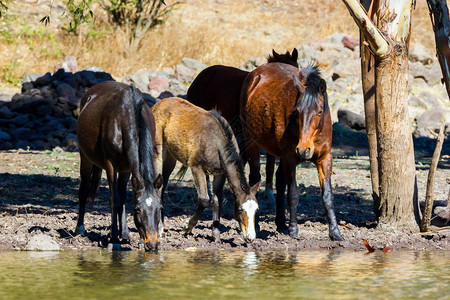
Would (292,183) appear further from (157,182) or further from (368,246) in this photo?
(157,182)

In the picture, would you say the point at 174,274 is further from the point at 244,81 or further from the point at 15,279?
the point at 244,81

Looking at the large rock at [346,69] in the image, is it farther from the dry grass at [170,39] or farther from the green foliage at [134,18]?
the green foliage at [134,18]

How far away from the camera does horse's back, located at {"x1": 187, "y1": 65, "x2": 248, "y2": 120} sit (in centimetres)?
1143

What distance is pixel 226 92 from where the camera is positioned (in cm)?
1155

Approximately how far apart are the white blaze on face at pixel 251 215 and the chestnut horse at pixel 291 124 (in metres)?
0.81

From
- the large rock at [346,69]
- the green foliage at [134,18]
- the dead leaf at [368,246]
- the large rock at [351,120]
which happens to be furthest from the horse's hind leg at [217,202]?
the green foliage at [134,18]

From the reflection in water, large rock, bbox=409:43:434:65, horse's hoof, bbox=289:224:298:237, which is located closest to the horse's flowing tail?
the reflection in water

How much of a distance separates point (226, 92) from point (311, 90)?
2970 millimetres

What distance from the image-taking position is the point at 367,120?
1003 cm

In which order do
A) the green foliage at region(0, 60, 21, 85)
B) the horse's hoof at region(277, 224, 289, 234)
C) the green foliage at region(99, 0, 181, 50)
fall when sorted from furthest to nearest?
the green foliage at region(99, 0, 181, 50)
the green foliage at region(0, 60, 21, 85)
the horse's hoof at region(277, 224, 289, 234)

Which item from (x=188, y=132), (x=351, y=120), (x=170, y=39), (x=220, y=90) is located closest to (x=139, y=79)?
(x=170, y=39)

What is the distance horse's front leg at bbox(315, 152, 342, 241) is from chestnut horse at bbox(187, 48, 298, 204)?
2199 mm

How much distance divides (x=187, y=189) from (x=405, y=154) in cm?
441

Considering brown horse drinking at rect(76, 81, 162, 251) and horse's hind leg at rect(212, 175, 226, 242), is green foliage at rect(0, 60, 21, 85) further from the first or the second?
horse's hind leg at rect(212, 175, 226, 242)
